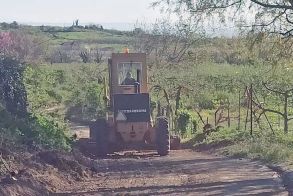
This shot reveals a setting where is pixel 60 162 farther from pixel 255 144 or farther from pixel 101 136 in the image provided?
pixel 255 144

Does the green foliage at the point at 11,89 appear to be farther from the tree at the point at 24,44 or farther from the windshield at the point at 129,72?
the tree at the point at 24,44

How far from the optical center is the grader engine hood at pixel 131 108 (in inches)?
637

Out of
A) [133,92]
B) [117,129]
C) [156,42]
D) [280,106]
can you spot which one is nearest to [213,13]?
[133,92]

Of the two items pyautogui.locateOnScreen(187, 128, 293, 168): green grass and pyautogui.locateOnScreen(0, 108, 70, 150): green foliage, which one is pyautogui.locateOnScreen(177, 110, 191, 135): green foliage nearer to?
pyautogui.locateOnScreen(187, 128, 293, 168): green grass

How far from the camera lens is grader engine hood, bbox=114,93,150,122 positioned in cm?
1619

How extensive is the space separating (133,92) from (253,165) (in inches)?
170

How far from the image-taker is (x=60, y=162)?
A: 12.5m

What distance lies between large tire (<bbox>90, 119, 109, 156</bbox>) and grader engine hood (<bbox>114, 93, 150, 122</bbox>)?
40 cm

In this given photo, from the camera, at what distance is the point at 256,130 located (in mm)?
19234

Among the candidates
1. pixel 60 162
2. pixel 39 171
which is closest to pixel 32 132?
pixel 60 162

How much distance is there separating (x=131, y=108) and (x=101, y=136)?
1020 mm

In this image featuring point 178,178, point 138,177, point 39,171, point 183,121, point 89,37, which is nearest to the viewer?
point 39,171

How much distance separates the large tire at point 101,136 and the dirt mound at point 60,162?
3305 millimetres

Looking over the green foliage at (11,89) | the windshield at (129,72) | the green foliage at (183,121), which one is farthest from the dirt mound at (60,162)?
the green foliage at (183,121)
